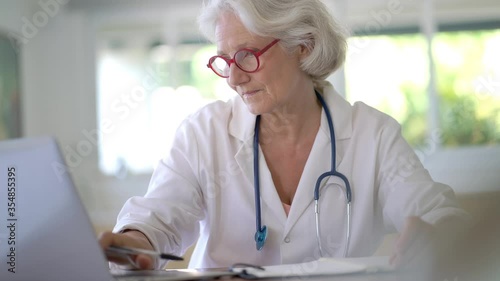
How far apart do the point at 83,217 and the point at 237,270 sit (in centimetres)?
31

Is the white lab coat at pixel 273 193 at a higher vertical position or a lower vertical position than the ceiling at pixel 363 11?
lower

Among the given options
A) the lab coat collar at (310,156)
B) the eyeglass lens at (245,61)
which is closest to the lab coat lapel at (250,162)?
the lab coat collar at (310,156)

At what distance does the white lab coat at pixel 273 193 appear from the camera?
1.54 meters

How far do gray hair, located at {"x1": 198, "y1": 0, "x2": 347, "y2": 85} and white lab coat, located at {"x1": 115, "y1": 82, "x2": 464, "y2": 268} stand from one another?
0.13m

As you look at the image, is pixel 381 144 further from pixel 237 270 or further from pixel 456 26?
pixel 456 26

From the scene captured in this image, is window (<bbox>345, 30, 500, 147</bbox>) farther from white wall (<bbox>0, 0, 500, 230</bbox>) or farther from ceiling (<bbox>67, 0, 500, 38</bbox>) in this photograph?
white wall (<bbox>0, 0, 500, 230</bbox>)

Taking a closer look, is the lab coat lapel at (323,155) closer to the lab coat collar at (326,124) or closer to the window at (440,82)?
the lab coat collar at (326,124)

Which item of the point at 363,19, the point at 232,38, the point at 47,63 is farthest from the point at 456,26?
the point at 232,38

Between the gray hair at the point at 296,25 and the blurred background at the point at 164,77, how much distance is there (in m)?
2.52

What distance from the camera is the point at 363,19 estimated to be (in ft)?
14.2

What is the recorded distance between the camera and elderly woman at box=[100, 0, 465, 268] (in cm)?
156

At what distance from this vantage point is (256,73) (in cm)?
160

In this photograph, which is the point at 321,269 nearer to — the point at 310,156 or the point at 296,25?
the point at 310,156

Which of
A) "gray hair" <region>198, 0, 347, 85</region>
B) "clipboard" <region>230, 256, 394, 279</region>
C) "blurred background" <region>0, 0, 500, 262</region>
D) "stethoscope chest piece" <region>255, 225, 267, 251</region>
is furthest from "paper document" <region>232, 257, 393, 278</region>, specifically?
"blurred background" <region>0, 0, 500, 262</region>
